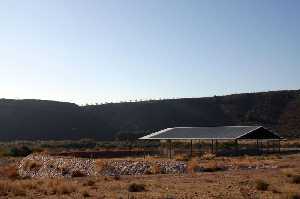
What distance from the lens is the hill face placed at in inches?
4567

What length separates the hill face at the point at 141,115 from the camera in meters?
116

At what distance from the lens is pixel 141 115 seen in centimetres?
13412

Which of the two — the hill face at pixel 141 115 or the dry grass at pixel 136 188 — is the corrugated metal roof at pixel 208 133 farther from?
the hill face at pixel 141 115

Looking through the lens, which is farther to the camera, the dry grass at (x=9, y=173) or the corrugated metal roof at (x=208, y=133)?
the corrugated metal roof at (x=208, y=133)

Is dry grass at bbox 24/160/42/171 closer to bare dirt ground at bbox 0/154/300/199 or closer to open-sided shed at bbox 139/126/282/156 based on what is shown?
bare dirt ground at bbox 0/154/300/199

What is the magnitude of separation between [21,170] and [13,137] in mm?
72118

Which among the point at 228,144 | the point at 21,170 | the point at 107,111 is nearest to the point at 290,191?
the point at 21,170

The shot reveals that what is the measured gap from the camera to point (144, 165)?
115ft


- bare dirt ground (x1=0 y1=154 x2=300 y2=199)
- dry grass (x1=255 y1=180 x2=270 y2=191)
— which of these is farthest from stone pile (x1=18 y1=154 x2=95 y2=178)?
dry grass (x1=255 y1=180 x2=270 y2=191)

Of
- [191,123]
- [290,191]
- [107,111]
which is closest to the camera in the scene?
[290,191]

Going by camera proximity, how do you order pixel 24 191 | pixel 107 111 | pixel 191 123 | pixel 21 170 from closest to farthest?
pixel 24 191 < pixel 21 170 < pixel 191 123 < pixel 107 111

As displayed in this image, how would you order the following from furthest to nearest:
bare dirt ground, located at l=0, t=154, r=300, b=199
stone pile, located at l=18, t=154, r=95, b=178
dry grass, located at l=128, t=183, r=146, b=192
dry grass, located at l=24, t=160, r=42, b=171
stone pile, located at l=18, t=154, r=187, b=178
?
dry grass, located at l=24, t=160, r=42, b=171
stone pile, located at l=18, t=154, r=95, b=178
stone pile, located at l=18, t=154, r=187, b=178
dry grass, located at l=128, t=183, r=146, b=192
bare dirt ground, located at l=0, t=154, r=300, b=199

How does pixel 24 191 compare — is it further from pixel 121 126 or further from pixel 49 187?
pixel 121 126

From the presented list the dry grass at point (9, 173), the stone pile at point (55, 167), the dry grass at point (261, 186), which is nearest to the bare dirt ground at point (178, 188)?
the dry grass at point (261, 186)
